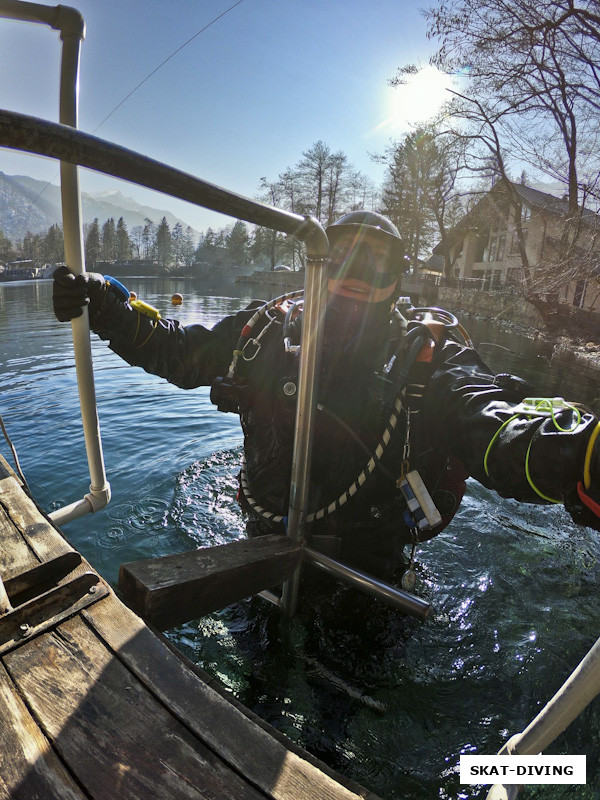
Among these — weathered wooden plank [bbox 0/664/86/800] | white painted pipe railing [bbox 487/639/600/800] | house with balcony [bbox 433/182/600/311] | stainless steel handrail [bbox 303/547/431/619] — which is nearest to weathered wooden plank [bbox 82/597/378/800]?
weathered wooden plank [bbox 0/664/86/800]

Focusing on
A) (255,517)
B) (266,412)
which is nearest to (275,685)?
(255,517)

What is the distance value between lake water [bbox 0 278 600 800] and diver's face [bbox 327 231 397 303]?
202 cm

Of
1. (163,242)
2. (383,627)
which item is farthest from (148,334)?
(163,242)

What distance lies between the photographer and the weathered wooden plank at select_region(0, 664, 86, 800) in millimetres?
1049

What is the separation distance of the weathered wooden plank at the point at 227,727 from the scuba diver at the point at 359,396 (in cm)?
106

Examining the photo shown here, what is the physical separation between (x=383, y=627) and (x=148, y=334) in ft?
8.55

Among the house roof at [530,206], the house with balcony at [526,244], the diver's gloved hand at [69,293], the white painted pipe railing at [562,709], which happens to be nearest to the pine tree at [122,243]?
the house roof at [530,206]

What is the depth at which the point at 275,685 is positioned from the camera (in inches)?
112

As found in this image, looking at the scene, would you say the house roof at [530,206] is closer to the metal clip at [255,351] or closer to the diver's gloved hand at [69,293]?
the metal clip at [255,351]

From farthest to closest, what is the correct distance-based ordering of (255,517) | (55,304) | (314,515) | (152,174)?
1. (255,517)
2. (314,515)
3. (55,304)
4. (152,174)

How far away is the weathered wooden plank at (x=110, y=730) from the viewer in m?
1.11

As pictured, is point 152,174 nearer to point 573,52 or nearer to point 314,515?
point 314,515

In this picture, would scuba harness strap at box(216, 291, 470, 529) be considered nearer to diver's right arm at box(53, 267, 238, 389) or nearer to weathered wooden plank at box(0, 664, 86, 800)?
diver's right arm at box(53, 267, 238, 389)

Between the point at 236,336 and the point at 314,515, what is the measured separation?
1.47 meters
